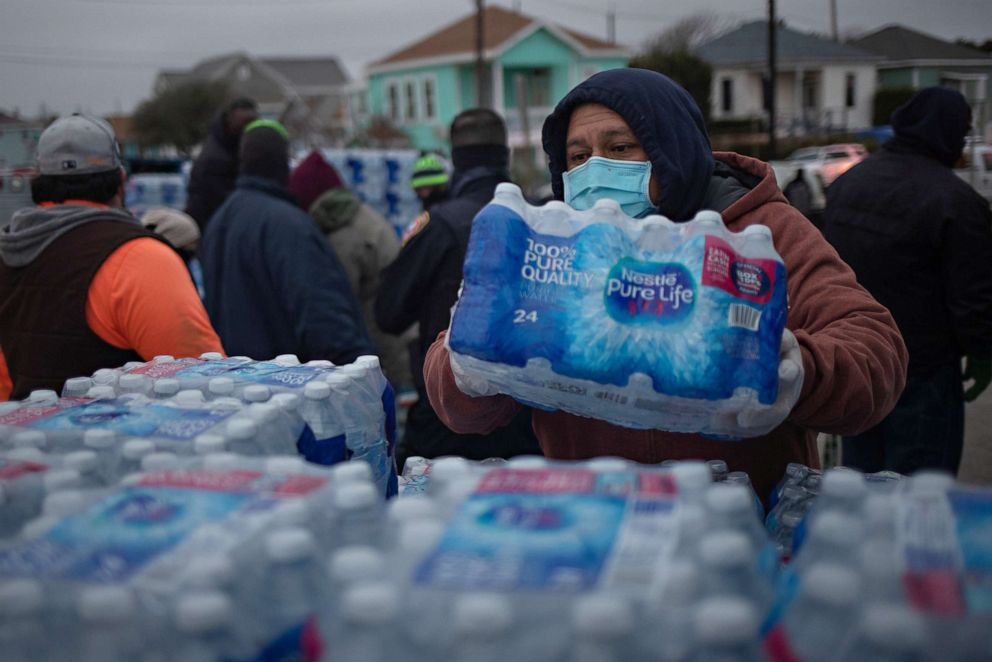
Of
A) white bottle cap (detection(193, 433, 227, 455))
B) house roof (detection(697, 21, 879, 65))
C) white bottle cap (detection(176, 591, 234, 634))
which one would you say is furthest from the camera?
house roof (detection(697, 21, 879, 65))

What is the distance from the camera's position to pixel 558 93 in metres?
42.3

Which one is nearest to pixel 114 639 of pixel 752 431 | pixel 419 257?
pixel 752 431

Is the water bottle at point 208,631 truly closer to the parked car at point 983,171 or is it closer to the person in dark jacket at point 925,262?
the person in dark jacket at point 925,262

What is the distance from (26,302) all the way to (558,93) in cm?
4147

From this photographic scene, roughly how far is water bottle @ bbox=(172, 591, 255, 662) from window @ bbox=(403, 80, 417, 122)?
44.1 metres

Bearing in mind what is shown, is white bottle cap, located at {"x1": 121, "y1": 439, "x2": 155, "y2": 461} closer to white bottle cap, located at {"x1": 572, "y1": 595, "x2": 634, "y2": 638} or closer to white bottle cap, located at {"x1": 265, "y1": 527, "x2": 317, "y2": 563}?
white bottle cap, located at {"x1": 265, "y1": 527, "x2": 317, "y2": 563}

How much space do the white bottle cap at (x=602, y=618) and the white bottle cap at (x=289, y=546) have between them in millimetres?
369

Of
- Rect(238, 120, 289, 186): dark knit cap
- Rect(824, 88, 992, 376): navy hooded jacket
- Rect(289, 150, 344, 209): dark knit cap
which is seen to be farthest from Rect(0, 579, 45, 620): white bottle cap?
Rect(289, 150, 344, 209): dark knit cap

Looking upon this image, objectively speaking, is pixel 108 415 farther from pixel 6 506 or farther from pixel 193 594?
pixel 193 594

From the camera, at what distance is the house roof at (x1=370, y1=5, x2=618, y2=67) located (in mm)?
41875

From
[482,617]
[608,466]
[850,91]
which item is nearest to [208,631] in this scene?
[482,617]

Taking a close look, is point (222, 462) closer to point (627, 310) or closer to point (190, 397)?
point (190, 397)

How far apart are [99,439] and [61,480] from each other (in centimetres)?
16

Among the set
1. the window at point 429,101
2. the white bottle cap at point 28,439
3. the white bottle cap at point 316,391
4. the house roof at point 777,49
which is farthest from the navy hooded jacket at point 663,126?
the house roof at point 777,49
